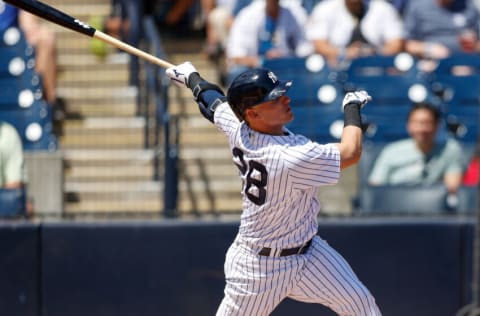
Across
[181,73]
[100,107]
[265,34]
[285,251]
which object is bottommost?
[285,251]

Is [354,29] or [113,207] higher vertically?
[354,29]

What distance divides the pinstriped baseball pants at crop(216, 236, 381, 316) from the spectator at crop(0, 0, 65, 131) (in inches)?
147

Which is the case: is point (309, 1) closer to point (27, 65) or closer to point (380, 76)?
point (380, 76)

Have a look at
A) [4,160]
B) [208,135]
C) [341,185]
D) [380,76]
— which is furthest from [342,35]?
[4,160]

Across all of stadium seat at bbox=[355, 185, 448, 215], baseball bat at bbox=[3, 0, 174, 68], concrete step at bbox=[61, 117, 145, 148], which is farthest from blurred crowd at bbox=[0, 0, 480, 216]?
baseball bat at bbox=[3, 0, 174, 68]

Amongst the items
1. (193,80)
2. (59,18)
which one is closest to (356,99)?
(193,80)

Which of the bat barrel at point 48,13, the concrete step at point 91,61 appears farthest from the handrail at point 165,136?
the bat barrel at point 48,13

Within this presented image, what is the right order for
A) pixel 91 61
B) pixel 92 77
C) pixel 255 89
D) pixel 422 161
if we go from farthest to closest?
pixel 91 61
pixel 92 77
pixel 422 161
pixel 255 89

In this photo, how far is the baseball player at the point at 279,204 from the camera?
4941 millimetres

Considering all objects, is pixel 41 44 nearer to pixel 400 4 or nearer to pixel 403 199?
pixel 400 4

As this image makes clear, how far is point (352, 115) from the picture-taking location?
16.6 ft

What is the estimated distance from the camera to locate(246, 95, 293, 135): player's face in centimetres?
495

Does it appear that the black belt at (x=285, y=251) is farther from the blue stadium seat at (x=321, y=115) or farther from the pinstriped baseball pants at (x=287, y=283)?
the blue stadium seat at (x=321, y=115)

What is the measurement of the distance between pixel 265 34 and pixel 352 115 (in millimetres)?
3794
